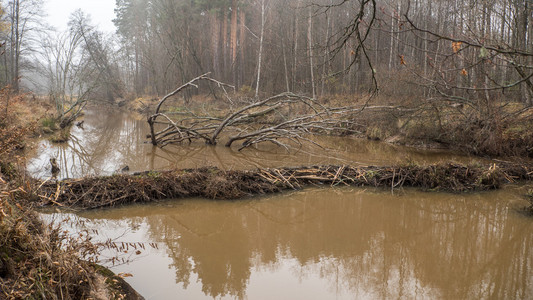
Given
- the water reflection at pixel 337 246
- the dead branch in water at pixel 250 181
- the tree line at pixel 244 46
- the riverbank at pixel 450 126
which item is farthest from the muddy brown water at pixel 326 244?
the tree line at pixel 244 46

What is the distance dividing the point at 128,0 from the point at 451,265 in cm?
5103

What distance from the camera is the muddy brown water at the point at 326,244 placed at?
5.15 m

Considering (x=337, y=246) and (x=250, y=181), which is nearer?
(x=337, y=246)

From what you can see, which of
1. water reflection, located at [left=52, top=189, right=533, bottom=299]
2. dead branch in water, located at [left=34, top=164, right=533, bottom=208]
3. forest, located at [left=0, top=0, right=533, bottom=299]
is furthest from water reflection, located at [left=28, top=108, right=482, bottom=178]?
water reflection, located at [left=52, top=189, right=533, bottom=299]

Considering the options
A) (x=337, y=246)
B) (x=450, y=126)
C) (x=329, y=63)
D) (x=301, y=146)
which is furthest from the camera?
(x=301, y=146)

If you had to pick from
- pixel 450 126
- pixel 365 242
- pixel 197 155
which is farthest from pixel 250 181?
pixel 450 126

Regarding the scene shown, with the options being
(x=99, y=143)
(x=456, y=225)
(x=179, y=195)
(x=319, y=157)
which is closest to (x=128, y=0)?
(x=99, y=143)

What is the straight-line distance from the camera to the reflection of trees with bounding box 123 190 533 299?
5.29 meters

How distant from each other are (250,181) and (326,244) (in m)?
3.03

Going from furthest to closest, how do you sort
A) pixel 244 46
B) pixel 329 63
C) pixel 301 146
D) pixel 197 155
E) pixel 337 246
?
pixel 244 46, pixel 301 146, pixel 197 155, pixel 329 63, pixel 337 246

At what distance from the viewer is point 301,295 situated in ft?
16.3

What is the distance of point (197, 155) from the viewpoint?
1441cm

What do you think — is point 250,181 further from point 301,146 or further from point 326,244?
point 301,146

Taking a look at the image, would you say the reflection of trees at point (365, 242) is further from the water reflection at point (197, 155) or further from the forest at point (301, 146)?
the water reflection at point (197, 155)
